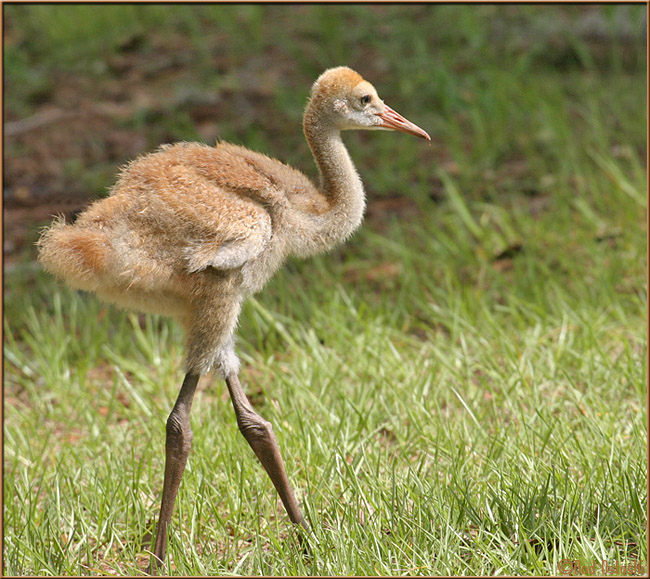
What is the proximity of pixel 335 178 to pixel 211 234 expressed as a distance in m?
0.49

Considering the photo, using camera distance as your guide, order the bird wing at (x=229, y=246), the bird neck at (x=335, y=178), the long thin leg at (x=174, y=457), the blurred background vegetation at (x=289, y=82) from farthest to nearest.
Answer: the blurred background vegetation at (x=289, y=82) < the bird neck at (x=335, y=178) < the long thin leg at (x=174, y=457) < the bird wing at (x=229, y=246)

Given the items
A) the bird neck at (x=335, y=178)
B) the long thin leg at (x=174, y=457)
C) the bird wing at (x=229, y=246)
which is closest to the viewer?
the bird wing at (x=229, y=246)

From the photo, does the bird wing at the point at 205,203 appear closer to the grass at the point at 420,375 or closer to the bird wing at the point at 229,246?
the bird wing at the point at 229,246

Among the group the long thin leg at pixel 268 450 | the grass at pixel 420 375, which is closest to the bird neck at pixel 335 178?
the long thin leg at pixel 268 450

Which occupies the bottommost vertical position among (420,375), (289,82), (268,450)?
(420,375)

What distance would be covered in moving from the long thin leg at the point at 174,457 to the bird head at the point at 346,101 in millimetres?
976

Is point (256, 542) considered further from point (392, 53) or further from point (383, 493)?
point (392, 53)

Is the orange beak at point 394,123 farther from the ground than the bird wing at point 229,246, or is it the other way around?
the orange beak at point 394,123

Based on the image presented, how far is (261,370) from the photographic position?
167 inches

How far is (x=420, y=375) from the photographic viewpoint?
4008 mm

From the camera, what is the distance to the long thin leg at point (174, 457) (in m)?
2.91

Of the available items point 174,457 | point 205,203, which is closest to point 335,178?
point 205,203

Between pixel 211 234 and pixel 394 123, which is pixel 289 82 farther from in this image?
pixel 211 234

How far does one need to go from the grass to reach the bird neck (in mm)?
848
